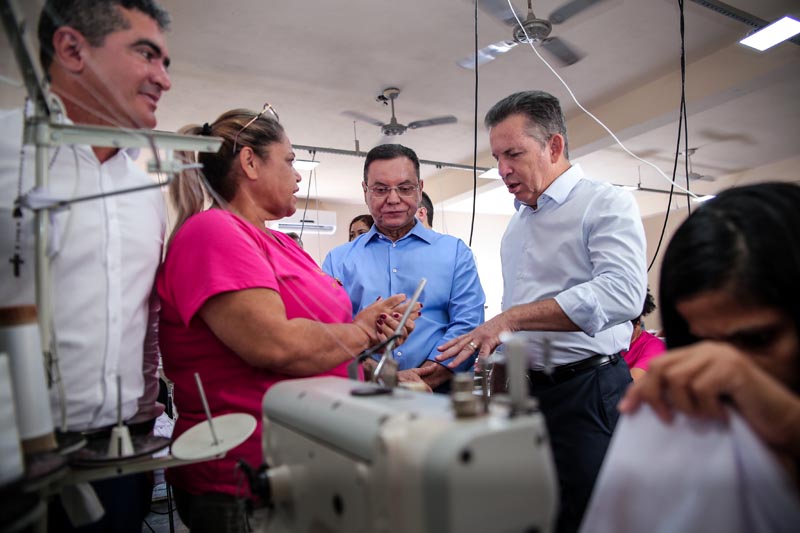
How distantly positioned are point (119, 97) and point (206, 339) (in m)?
0.42

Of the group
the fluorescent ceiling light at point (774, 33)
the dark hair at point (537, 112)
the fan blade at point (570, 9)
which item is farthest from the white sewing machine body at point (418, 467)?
the fluorescent ceiling light at point (774, 33)

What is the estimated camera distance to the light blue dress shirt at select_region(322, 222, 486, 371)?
178cm

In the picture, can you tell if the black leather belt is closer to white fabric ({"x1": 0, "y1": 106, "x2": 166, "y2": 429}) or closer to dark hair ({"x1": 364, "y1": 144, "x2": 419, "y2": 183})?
dark hair ({"x1": 364, "y1": 144, "x2": 419, "y2": 183})

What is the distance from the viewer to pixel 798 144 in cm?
691

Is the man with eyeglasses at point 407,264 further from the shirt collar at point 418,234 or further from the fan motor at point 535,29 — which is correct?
the fan motor at point 535,29

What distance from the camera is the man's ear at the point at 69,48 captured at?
74 cm

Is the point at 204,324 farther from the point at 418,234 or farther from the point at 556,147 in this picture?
the point at 556,147

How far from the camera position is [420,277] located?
6.14 ft

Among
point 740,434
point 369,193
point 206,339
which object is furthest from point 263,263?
point 369,193

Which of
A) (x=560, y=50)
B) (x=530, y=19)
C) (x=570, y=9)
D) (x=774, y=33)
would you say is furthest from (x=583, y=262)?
(x=774, y=33)

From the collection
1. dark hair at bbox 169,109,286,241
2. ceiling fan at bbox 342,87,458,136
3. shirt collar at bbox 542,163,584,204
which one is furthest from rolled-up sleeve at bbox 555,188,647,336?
ceiling fan at bbox 342,87,458,136

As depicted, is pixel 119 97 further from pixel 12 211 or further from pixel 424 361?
pixel 424 361

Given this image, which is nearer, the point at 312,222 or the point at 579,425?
the point at 579,425

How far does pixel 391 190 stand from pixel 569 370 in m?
0.85
